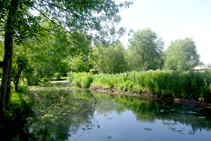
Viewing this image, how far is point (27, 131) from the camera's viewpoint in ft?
14.9

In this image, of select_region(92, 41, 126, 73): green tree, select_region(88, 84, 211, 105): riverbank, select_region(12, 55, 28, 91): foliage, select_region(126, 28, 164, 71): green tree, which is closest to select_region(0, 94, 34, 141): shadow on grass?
select_region(12, 55, 28, 91): foliage

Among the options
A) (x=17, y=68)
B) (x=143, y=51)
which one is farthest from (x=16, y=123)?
(x=143, y=51)

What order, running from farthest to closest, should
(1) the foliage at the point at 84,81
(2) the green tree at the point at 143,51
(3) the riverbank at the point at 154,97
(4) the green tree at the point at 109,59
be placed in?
1. (2) the green tree at the point at 143,51
2. (4) the green tree at the point at 109,59
3. (1) the foliage at the point at 84,81
4. (3) the riverbank at the point at 154,97

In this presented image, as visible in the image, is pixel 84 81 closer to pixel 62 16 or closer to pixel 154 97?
pixel 154 97

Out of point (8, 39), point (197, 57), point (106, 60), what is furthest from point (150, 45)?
point (8, 39)

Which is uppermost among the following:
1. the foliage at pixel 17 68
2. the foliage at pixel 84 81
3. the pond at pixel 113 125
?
the foliage at pixel 17 68

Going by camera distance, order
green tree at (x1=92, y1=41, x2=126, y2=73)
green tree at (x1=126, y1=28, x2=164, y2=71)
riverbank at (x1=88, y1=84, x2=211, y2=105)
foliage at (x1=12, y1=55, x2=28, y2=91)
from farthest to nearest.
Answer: green tree at (x1=126, y1=28, x2=164, y2=71), green tree at (x1=92, y1=41, x2=126, y2=73), foliage at (x1=12, y1=55, x2=28, y2=91), riverbank at (x1=88, y1=84, x2=211, y2=105)

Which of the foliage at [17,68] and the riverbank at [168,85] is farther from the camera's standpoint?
the foliage at [17,68]

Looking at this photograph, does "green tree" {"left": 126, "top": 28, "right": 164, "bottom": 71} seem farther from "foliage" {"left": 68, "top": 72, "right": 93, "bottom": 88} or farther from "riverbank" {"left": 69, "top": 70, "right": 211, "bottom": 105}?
"riverbank" {"left": 69, "top": 70, "right": 211, "bottom": 105}

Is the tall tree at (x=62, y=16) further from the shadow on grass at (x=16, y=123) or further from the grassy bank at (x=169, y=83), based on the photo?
the grassy bank at (x=169, y=83)

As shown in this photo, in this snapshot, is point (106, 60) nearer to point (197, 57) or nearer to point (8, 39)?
point (8, 39)

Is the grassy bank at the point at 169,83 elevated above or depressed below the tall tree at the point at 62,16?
below

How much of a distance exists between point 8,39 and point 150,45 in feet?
108

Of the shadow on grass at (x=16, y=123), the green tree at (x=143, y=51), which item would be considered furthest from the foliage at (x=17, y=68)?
the green tree at (x=143, y=51)
